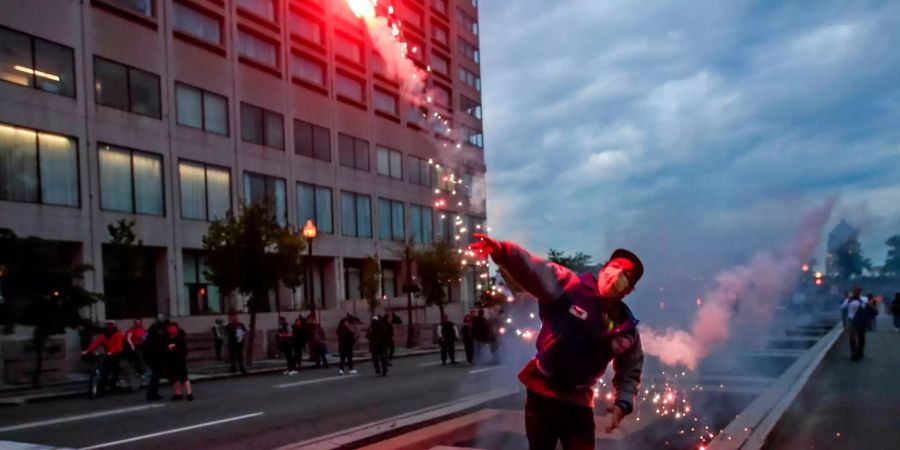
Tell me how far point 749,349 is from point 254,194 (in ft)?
74.5

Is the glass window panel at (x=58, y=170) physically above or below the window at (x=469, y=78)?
below

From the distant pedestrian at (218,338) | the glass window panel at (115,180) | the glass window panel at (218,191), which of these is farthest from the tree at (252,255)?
the glass window panel at (218,191)

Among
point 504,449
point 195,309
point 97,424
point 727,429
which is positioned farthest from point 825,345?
point 195,309

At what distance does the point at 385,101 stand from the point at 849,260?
26149 millimetres

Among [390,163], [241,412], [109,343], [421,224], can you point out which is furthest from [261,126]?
[241,412]

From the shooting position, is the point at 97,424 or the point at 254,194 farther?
the point at 254,194

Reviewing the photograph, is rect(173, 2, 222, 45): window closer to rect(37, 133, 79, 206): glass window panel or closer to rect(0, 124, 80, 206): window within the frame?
rect(37, 133, 79, 206): glass window panel

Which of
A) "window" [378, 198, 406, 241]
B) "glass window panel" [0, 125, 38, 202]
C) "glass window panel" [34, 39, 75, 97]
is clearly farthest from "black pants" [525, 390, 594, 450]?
"window" [378, 198, 406, 241]

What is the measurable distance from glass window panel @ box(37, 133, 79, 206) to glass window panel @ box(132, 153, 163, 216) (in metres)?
2.68

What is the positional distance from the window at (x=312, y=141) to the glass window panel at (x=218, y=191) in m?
5.13

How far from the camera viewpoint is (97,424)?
450 inches

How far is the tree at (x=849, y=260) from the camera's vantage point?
104ft

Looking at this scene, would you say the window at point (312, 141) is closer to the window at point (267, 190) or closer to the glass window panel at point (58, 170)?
the window at point (267, 190)

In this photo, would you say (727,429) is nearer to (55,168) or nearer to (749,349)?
(749,349)
